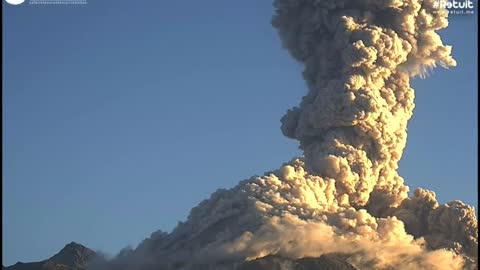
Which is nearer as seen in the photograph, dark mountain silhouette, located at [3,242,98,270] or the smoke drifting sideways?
the smoke drifting sideways

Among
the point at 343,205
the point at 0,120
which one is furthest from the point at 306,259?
the point at 0,120

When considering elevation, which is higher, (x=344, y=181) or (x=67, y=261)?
(x=67, y=261)

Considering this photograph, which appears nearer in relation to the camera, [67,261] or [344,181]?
[344,181]

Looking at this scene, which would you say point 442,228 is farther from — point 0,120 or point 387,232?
point 0,120

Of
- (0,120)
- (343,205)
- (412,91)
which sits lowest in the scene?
(0,120)

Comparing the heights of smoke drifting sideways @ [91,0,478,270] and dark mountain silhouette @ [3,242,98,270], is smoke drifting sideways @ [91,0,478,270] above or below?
below

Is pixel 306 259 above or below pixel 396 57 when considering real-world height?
below

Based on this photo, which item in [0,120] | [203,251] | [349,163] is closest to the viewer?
[0,120]

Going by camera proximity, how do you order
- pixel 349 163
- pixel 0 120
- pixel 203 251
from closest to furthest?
1. pixel 0 120
2. pixel 203 251
3. pixel 349 163
